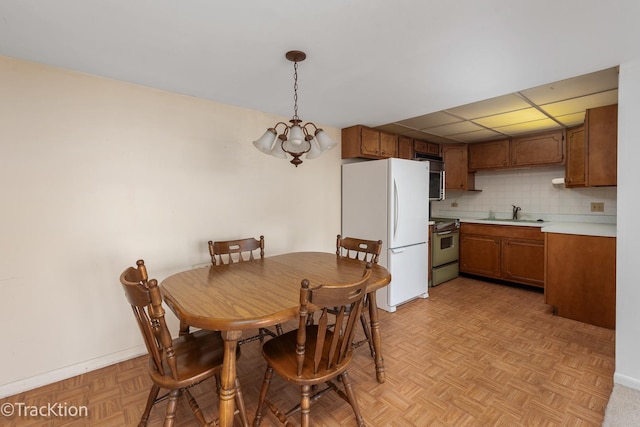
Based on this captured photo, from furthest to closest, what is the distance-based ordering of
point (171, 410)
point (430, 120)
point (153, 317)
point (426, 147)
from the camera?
1. point (426, 147)
2. point (430, 120)
3. point (171, 410)
4. point (153, 317)

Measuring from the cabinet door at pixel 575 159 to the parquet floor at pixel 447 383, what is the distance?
5.23 feet

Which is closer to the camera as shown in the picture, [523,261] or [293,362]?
[293,362]

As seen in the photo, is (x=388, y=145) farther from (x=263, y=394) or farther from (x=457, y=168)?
(x=263, y=394)

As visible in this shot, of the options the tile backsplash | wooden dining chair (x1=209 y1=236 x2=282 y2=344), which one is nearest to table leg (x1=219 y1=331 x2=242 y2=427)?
wooden dining chair (x1=209 y1=236 x2=282 y2=344)

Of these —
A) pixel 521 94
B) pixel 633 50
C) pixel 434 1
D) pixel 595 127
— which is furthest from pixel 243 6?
pixel 595 127

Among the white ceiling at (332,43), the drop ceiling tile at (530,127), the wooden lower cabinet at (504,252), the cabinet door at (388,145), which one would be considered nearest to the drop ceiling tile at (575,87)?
the white ceiling at (332,43)

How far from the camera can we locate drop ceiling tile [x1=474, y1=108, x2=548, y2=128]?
10.2 ft

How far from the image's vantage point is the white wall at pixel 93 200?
75.7 inches

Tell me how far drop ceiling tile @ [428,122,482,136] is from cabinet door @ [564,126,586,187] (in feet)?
3.48

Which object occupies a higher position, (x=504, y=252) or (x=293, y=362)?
(x=504, y=252)

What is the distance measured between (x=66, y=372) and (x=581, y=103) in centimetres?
486

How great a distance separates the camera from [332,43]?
173 cm

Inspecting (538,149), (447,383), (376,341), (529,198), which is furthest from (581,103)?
(376,341)

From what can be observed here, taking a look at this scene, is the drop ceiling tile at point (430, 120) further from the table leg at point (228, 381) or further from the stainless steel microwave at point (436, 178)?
the table leg at point (228, 381)
